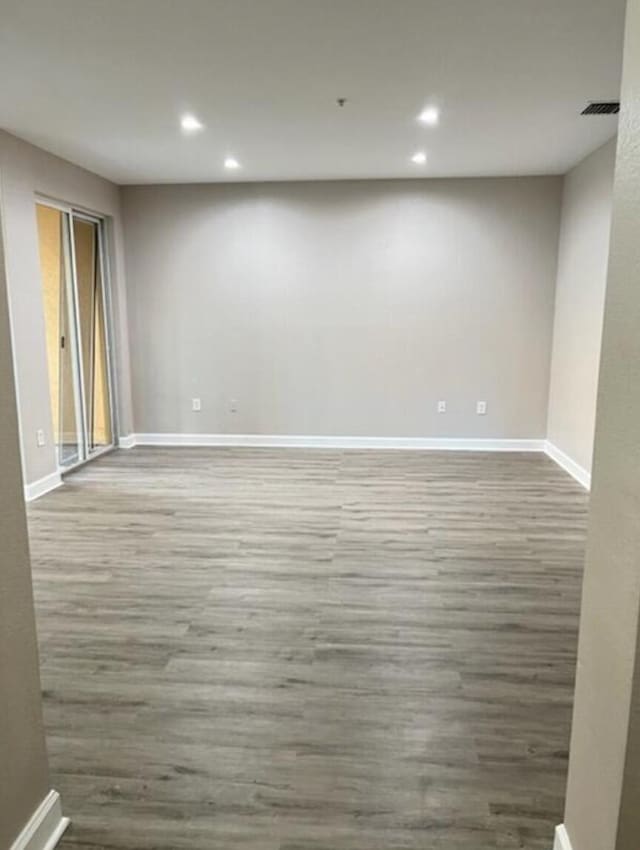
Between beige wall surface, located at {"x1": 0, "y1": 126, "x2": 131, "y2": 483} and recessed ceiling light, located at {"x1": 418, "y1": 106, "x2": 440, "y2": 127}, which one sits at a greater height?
recessed ceiling light, located at {"x1": 418, "y1": 106, "x2": 440, "y2": 127}

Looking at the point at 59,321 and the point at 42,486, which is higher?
the point at 59,321

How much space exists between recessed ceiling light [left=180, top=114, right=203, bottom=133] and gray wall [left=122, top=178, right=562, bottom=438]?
73.6 inches

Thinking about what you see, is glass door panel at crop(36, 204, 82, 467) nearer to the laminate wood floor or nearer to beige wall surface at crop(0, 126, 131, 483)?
beige wall surface at crop(0, 126, 131, 483)

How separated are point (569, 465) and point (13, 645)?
491cm

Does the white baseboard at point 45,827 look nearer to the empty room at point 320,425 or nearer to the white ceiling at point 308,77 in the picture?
the empty room at point 320,425

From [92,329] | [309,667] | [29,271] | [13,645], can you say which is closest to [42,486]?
[29,271]

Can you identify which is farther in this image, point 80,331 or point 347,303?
point 347,303

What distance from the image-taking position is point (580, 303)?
16.9ft

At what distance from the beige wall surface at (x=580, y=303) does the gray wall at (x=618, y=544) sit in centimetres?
335

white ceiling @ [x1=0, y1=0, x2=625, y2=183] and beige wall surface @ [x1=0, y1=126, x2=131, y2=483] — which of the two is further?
beige wall surface @ [x1=0, y1=126, x2=131, y2=483]

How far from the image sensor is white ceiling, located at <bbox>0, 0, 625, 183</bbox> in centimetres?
255

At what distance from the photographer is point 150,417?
21.3ft

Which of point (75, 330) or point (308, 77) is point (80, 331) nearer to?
point (75, 330)

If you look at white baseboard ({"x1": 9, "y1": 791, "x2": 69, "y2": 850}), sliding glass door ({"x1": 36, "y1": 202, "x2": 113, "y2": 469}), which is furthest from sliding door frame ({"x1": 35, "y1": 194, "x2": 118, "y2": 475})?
white baseboard ({"x1": 9, "y1": 791, "x2": 69, "y2": 850})
